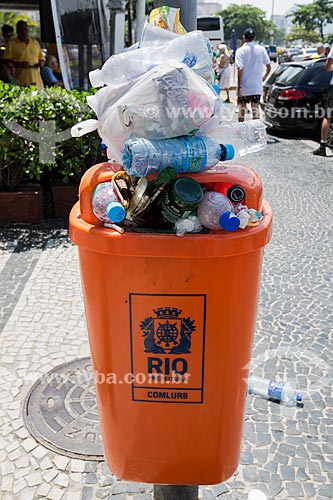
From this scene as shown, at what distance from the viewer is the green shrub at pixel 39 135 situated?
4.75m

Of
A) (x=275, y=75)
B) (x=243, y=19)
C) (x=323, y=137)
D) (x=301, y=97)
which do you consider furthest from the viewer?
(x=243, y=19)

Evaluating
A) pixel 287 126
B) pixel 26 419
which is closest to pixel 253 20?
pixel 287 126

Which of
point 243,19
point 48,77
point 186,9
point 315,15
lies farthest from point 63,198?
point 243,19

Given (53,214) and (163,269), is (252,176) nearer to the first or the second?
(163,269)

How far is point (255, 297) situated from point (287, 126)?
862 centimetres

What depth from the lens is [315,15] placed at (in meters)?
78.9

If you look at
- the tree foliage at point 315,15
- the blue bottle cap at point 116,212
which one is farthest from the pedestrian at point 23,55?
the tree foliage at point 315,15

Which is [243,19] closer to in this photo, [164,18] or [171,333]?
[164,18]

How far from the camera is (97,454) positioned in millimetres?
2389

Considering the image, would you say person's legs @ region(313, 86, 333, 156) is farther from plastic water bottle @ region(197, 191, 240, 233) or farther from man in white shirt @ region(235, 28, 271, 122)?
plastic water bottle @ region(197, 191, 240, 233)

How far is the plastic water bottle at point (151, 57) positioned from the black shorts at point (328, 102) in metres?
6.91

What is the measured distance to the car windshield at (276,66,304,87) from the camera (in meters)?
9.65

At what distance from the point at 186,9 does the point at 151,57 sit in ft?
3.24

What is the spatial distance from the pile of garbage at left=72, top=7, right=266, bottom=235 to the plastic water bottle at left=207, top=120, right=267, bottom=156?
0.13 meters
